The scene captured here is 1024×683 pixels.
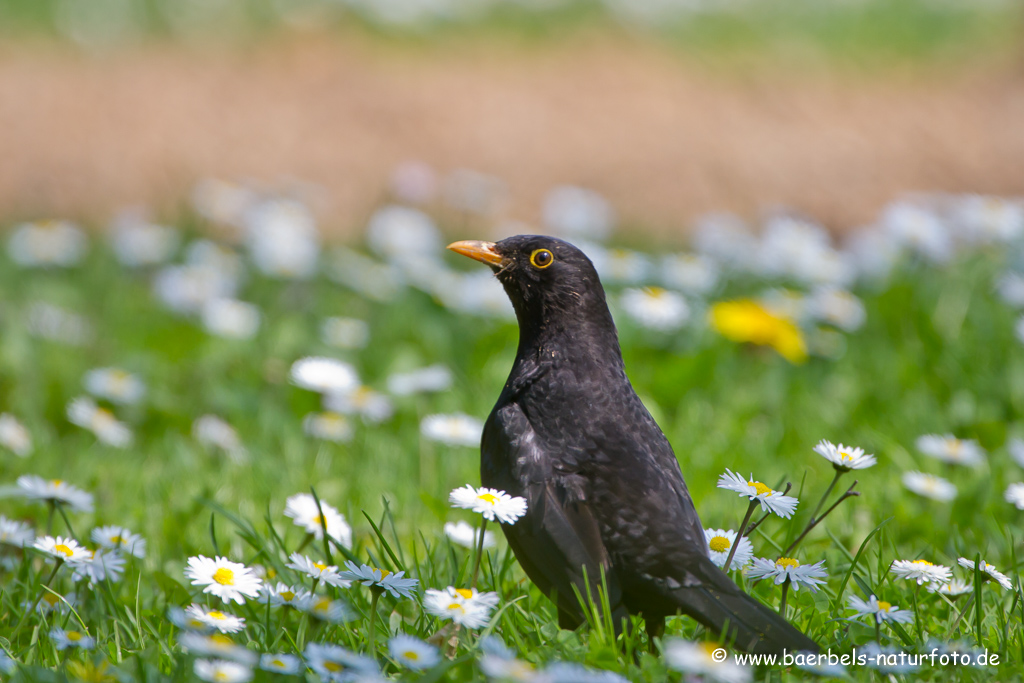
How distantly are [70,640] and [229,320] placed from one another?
111 inches

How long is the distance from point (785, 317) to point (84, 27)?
30.8ft

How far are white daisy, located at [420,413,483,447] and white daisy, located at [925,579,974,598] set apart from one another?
64.9 inches

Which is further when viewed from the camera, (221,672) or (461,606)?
(461,606)

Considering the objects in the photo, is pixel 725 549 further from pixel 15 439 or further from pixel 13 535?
pixel 15 439

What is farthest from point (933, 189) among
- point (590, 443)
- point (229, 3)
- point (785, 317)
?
point (229, 3)

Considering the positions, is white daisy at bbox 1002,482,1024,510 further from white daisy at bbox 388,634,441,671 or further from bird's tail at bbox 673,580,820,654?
white daisy at bbox 388,634,441,671

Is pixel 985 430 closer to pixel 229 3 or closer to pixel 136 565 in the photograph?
pixel 136 565

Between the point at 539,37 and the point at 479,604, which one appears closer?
the point at 479,604

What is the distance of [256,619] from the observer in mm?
2500

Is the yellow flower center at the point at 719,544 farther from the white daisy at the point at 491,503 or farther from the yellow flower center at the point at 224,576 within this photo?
the yellow flower center at the point at 224,576

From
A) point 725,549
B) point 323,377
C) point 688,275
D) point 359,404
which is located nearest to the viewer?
point 725,549

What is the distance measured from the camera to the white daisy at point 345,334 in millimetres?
4930

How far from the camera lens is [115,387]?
4.23 meters

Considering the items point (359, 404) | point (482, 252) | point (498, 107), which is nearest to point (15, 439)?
point (359, 404)
